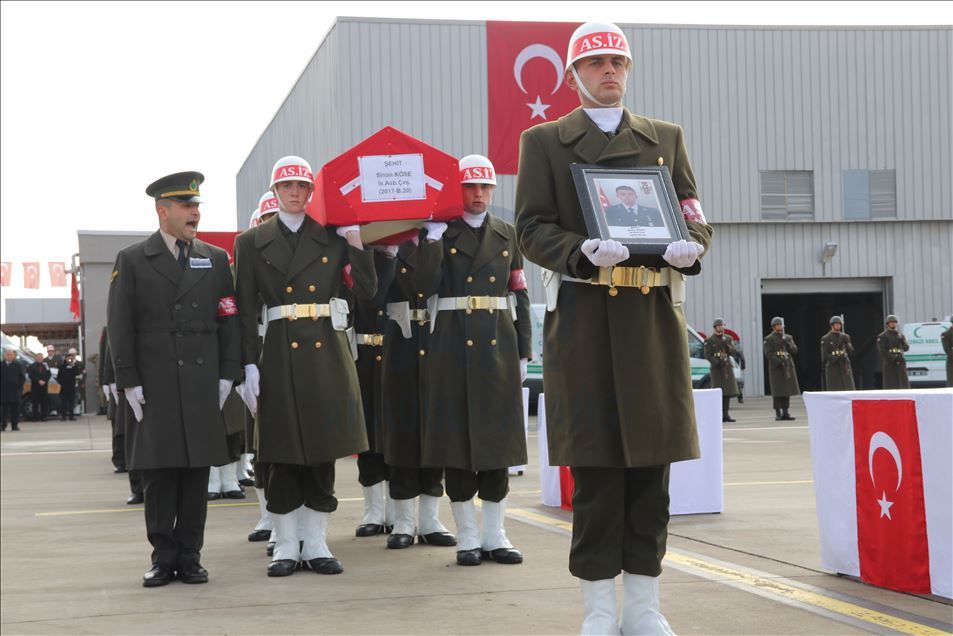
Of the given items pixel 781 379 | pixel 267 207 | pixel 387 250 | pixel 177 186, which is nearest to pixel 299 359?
pixel 387 250

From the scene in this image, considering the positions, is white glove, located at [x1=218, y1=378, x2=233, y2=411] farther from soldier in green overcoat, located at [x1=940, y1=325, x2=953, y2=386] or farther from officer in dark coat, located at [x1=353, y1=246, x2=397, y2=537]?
soldier in green overcoat, located at [x1=940, y1=325, x2=953, y2=386]

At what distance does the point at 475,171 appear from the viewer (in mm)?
7008

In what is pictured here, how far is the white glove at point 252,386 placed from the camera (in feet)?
21.9

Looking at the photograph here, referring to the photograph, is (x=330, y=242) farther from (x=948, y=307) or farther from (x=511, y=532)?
(x=948, y=307)

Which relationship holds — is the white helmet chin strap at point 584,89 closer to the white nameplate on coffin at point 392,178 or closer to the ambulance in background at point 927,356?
the white nameplate on coffin at point 392,178

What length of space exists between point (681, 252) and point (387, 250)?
321cm

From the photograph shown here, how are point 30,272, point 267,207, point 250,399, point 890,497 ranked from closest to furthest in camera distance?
point 890,497
point 250,399
point 267,207
point 30,272

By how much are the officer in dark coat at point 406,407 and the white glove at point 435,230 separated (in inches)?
13.2

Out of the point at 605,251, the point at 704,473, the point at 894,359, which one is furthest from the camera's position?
the point at 894,359

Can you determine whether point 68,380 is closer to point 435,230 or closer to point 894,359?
point 894,359

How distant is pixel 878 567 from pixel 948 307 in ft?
97.3

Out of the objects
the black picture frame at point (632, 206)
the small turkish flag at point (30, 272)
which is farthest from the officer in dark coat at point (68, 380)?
the small turkish flag at point (30, 272)

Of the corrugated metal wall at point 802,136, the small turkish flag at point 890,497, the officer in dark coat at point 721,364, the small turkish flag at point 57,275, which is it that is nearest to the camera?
the small turkish flag at point 890,497

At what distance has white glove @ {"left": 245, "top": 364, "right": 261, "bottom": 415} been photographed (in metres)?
6.66
